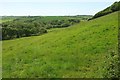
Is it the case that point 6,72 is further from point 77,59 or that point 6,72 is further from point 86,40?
point 86,40

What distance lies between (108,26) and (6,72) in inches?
707

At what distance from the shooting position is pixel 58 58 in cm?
2794

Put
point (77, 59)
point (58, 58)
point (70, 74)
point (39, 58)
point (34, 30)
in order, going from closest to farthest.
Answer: point (70, 74), point (77, 59), point (58, 58), point (39, 58), point (34, 30)

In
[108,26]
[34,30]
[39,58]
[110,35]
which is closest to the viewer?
[39,58]

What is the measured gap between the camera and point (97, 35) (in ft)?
115

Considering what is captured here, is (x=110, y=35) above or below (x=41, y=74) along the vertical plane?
above

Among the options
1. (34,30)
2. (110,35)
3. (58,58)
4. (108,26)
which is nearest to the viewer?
(58,58)

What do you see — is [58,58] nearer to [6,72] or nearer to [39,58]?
[39,58]

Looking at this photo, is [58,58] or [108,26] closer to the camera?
[58,58]

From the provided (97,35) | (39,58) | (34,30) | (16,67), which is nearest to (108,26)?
(97,35)

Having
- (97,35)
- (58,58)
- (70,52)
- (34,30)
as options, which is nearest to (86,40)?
(97,35)

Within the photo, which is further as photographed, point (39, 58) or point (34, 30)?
point (34, 30)

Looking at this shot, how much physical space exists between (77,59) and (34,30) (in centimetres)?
8394

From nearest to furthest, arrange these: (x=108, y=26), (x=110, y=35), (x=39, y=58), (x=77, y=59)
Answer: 1. (x=77, y=59)
2. (x=39, y=58)
3. (x=110, y=35)
4. (x=108, y=26)
